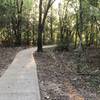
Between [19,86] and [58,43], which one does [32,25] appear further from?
[19,86]

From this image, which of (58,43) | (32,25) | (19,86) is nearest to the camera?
(19,86)

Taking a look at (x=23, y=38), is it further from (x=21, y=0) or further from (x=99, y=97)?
(x=99, y=97)

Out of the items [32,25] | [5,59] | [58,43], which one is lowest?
[5,59]

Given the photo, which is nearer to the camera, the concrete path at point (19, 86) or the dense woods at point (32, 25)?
the concrete path at point (19, 86)

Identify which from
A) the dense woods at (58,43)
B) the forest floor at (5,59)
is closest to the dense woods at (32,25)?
the dense woods at (58,43)

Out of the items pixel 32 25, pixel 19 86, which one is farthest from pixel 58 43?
pixel 19 86

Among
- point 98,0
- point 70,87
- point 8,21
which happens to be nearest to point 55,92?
point 70,87

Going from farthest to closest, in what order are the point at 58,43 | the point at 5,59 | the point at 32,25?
the point at 32,25, the point at 58,43, the point at 5,59

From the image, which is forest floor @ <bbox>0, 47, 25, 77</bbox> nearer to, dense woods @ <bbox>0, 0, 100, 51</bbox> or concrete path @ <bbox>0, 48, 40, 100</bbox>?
concrete path @ <bbox>0, 48, 40, 100</bbox>

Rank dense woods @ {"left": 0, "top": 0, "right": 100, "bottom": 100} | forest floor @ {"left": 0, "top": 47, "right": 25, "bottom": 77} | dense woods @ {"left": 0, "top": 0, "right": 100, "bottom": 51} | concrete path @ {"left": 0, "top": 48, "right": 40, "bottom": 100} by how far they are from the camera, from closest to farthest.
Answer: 1. concrete path @ {"left": 0, "top": 48, "right": 40, "bottom": 100}
2. dense woods @ {"left": 0, "top": 0, "right": 100, "bottom": 100}
3. forest floor @ {"left": 0, "top": 47, "right": 25, "bottom": 77}
4. dense woods @ {"left": 0, "top": 0, "right": 100, "bottom": 51}

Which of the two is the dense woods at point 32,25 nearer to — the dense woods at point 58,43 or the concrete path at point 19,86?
the dense woods at point 58,43

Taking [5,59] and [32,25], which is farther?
[32,25]

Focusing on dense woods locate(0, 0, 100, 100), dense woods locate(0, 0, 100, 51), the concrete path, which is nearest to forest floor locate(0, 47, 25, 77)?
dense woods locate(0, 0, 100, 100)

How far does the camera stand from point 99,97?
841 centimetres
